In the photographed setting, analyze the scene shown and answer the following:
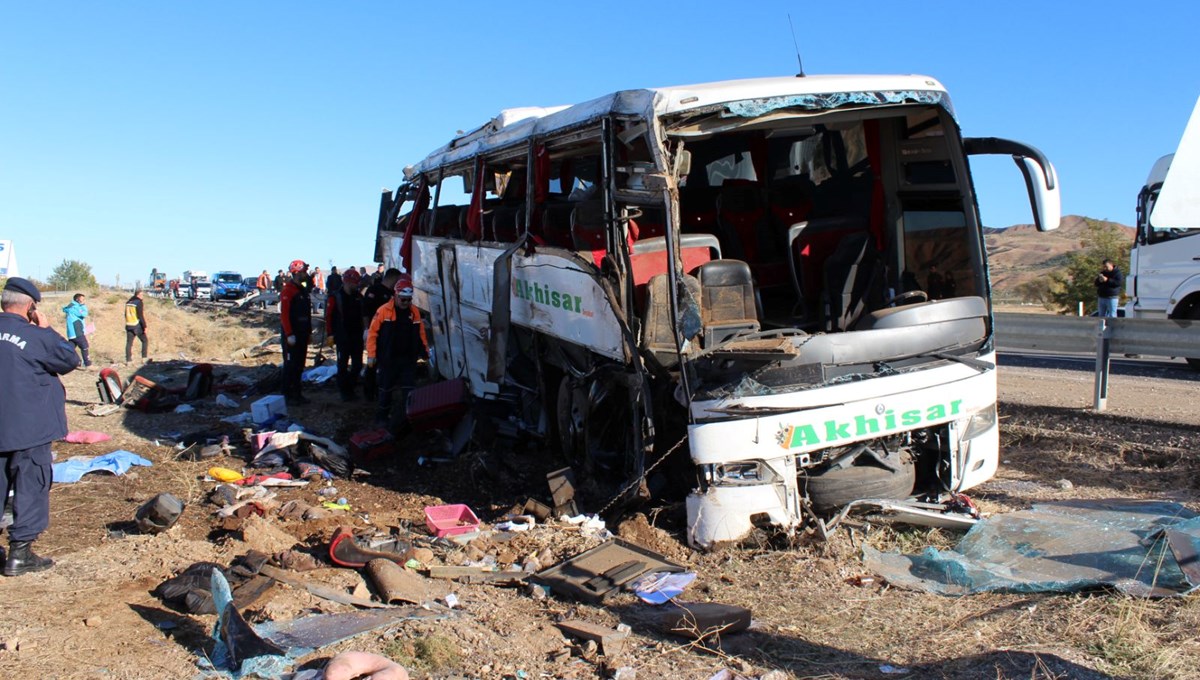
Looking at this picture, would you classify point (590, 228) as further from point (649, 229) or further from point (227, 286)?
point (227, 286)

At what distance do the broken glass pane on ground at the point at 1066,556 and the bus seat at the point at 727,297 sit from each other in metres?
1.49

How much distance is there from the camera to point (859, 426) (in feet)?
18.6

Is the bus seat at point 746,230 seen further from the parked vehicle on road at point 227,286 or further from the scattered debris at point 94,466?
the parked vehicle on road at point 227,286

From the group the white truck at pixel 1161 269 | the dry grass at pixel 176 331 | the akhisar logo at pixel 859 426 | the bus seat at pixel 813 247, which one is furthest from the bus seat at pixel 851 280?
the dry grass at pixel 176 331

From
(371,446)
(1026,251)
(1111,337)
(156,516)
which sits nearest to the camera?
(156,516)

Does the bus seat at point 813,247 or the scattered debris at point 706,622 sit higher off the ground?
the bus seat at point 813,247

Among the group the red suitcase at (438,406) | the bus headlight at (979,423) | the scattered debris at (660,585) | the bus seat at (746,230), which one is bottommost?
the scattered debris at (660,585)

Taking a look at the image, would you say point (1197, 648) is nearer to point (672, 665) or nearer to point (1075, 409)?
point (672, 665)

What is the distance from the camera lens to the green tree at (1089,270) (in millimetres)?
28547

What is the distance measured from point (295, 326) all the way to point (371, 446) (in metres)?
3.74

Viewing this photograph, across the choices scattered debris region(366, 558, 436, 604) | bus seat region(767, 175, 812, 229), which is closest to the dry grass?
bus seat region(767, 175, 812, 229)

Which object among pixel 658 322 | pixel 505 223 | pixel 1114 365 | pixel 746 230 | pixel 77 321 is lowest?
pixel 1114 365

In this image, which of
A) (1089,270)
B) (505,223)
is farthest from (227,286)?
(505,223)

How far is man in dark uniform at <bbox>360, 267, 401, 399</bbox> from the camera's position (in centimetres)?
1230
